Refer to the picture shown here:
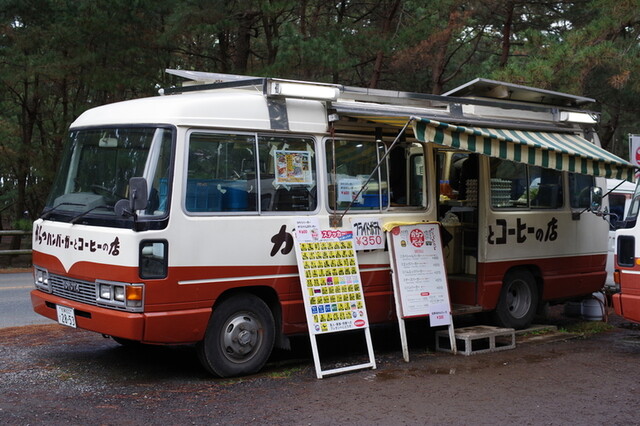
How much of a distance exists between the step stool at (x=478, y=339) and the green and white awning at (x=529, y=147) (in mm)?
2010

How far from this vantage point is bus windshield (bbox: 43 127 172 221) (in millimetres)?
6945

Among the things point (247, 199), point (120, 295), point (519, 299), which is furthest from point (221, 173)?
point (519, 299)

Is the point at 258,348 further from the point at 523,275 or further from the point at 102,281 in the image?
the point at 523,275

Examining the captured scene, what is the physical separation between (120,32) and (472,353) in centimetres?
1440

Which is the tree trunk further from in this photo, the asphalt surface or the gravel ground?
the gravel ground

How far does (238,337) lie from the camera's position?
7367mm

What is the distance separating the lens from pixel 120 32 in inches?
779

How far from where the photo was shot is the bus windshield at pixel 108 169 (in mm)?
6945

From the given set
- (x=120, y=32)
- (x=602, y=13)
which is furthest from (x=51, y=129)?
(x=602, y=13)

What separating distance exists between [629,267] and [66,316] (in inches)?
231

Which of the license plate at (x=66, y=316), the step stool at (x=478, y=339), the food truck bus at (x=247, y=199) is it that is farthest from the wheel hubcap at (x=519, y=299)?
the license plate at (x=66, y=316)

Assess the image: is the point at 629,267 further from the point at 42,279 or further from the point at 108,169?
the point at 42,279

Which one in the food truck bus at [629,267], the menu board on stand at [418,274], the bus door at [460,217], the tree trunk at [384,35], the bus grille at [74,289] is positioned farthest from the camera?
the tree trunk at [384,35]

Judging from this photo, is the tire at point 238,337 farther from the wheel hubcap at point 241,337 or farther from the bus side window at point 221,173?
the bus side window at point 221,173
